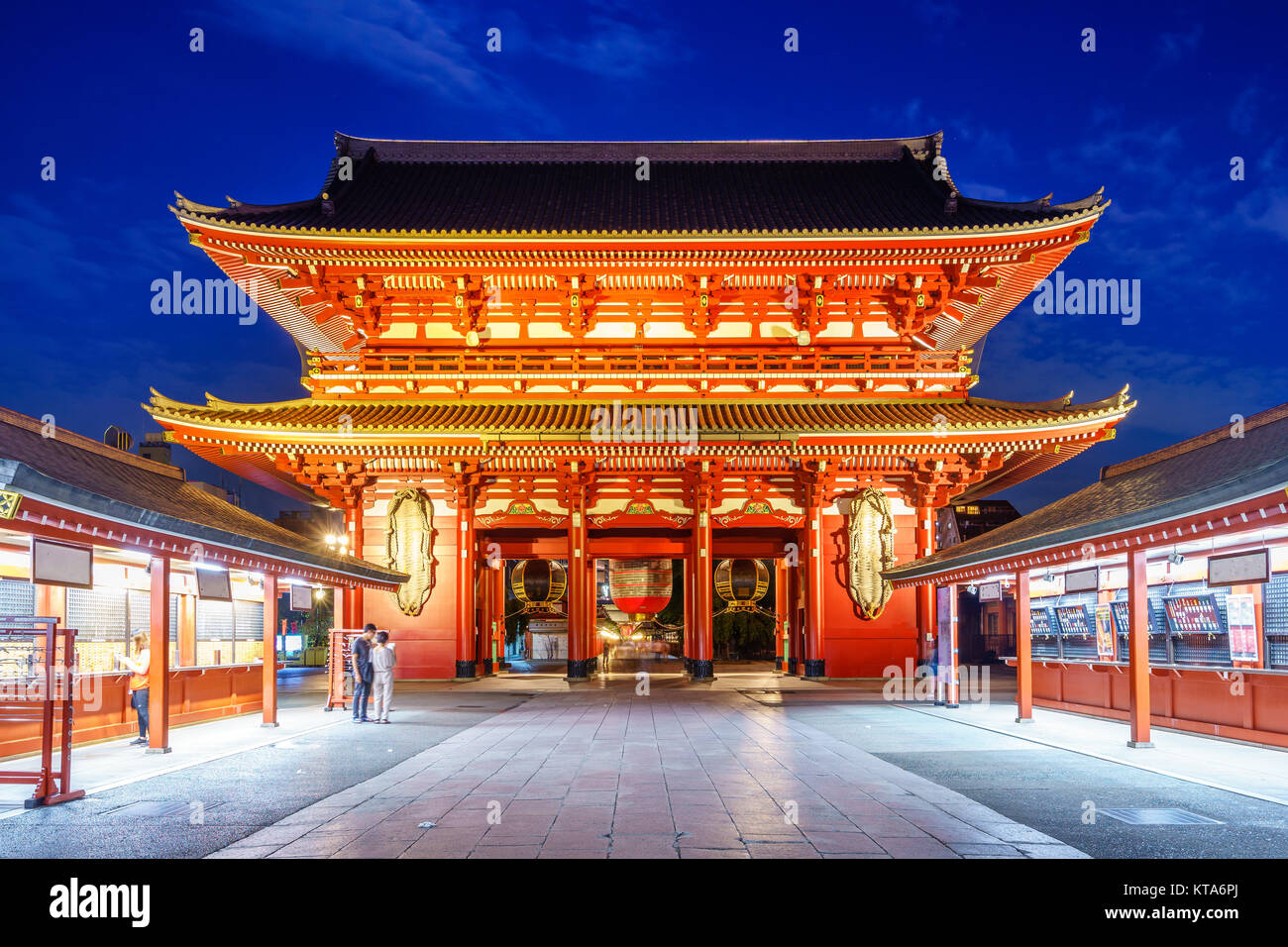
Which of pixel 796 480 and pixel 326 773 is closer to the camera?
pixel 326 773

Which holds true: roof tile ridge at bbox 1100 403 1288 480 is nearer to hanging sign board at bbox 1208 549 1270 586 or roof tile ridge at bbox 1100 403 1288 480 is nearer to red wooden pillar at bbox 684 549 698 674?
hanging sign board at bbox 1208 549 1270 586

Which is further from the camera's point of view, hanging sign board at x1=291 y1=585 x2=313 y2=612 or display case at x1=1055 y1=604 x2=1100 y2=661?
hanging sign board at x1=291 y1=585 x2=313 y2=612

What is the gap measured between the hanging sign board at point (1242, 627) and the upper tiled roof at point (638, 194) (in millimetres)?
11074

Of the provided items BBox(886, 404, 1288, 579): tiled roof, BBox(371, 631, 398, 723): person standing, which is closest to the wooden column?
BBox(886, 404, 1288, 579): tiled roof

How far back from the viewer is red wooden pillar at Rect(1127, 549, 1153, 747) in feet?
36.4

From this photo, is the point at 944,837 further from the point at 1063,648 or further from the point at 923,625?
the point at 923,625

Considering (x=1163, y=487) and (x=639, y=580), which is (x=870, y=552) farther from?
(x=1163, y=487)

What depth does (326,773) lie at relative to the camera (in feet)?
31.9

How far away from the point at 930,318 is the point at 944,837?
1772 centimetres

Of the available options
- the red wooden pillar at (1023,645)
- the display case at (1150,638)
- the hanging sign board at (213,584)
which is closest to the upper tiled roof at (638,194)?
the red wooden pillar at (1023,645)

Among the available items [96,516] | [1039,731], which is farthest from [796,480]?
[96,516]

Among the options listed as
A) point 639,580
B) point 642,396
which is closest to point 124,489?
point 642,396

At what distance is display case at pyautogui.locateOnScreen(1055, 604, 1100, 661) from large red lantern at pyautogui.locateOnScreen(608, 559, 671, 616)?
12.8 metres
